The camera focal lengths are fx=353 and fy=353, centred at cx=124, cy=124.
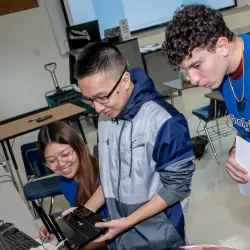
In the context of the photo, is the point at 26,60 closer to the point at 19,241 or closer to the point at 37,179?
the point at 37,179

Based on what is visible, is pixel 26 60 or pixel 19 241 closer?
pixel 19 241

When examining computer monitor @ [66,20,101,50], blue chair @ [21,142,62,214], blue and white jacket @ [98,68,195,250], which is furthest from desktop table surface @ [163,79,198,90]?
blue and white jacket @ [98,68,195,250]

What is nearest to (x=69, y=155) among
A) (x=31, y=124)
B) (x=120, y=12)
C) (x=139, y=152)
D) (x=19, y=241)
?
(x=19, y=241)

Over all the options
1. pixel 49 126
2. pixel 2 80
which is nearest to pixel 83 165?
pixel 49 126

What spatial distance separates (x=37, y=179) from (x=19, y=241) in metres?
1.60

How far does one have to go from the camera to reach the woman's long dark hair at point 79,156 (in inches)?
63.4

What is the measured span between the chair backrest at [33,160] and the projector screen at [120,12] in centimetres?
367

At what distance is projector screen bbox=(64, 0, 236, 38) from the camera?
19.9ft

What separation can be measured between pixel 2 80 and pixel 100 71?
5307mm

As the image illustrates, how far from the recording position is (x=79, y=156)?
167 cm

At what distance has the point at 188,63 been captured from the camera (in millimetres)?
998

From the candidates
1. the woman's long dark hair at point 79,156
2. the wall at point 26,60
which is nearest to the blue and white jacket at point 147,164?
the woman's long dark hair at point 79,156

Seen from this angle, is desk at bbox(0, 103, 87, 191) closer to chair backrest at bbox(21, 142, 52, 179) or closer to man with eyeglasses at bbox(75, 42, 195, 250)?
chair backrest at bbox(21, 142, 52, 179)

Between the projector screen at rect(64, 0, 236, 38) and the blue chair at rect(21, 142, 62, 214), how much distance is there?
368cm
